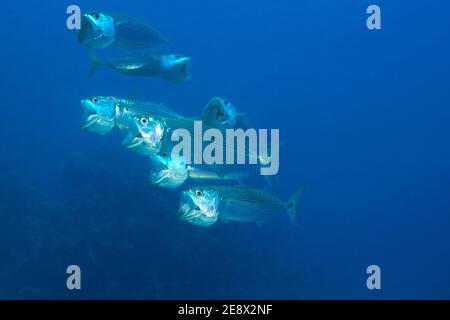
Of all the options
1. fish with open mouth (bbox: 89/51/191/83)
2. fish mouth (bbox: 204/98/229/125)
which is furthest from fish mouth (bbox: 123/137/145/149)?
fish with open mouth (bbox: 89/51/191/83)

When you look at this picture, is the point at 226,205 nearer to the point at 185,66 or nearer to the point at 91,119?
the point at 91,119

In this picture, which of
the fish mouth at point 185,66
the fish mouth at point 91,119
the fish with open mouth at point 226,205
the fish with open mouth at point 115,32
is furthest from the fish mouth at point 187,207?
the fish with open mouth at point 115,32

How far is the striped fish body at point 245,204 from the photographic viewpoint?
4.46 metres

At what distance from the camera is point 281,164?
2925 cm

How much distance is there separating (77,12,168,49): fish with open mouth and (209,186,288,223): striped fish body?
2.44m

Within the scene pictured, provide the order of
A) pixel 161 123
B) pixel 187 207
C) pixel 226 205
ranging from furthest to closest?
pixel 226 205, pixel 161 123, pixel 187 207

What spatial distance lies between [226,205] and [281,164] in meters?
25.2

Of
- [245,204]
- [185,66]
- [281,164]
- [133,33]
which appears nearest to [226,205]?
[245,204]

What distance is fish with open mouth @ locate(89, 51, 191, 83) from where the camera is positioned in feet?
16.8

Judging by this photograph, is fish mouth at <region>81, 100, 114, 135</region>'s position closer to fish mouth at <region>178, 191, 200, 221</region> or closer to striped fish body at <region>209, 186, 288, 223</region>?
fish mouth at <region>178, 191, 200, 221</region>

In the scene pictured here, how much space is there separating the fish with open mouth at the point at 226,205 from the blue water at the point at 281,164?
6.81ft

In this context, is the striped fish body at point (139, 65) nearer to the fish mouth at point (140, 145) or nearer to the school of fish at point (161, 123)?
the school of fish at point (161, 123)
